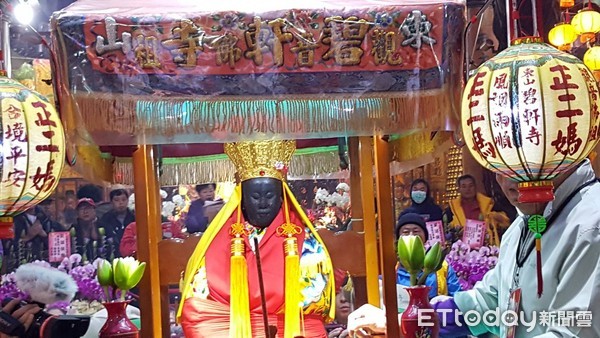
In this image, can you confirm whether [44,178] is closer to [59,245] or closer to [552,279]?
[552,279]

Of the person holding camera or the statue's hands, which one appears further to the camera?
the person holding camera

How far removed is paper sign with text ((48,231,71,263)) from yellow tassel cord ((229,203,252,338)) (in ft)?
6.90

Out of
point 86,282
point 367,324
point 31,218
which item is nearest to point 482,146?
point 367,324

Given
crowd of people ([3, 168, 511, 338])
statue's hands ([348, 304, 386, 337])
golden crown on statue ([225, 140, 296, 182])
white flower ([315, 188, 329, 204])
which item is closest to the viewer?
statue's hands ([348, 304, 386, 337])

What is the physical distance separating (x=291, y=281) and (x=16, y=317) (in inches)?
45.5

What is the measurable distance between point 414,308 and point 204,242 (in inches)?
48.1

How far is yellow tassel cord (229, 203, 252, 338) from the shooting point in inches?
136

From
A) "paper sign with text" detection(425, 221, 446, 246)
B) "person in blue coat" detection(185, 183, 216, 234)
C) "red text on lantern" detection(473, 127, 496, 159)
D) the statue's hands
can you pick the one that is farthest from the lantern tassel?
"paper sign with text" detection(425, 221, 446, 246)

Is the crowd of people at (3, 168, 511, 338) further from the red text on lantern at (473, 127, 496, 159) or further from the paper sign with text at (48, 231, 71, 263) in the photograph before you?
the red text on lantern at (473, 127, 496, 159)

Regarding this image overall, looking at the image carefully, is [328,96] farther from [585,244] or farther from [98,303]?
[98,303]

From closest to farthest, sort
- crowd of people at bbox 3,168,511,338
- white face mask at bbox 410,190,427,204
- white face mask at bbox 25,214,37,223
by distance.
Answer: crowd of people at bbox 3,168,511,338, white face mask at bbox 25,214,37,223, white face mask at bbox 410,190,427,204

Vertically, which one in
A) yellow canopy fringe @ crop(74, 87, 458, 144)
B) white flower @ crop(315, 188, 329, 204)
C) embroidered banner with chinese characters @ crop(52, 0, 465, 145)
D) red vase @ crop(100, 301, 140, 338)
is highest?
embroidered banner with chinese characters @ crop(52, 0, 465, 145)

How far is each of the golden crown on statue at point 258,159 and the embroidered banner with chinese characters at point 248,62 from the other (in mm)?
643

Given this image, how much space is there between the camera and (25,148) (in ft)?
8.07
